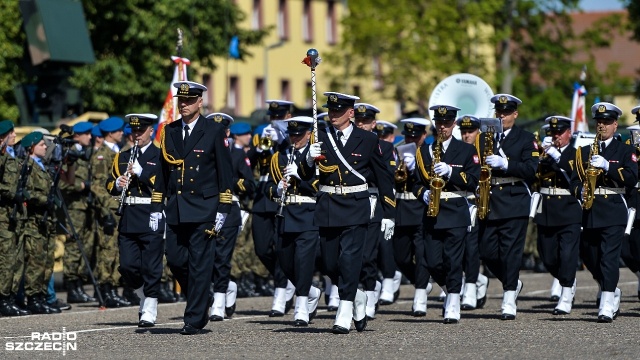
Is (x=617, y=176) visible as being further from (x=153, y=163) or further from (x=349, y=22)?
(x=349, y=22)

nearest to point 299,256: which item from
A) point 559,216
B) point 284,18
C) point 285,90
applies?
point 559,216

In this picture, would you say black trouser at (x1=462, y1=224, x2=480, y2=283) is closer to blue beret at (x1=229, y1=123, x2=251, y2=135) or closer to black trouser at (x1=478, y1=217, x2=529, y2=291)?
black trouser at (x1=478, y1=217, x2=529, y2=291)

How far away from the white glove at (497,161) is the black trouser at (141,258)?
3.38 meters

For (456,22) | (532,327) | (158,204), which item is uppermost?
(456,22)

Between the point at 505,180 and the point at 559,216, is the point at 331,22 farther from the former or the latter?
the point at 505,180

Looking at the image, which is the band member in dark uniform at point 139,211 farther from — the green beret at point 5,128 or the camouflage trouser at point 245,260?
the camouflage trouser at point 245,260

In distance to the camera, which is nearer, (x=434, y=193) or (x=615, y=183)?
(x=434, y=193)

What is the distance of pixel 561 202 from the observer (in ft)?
65.1

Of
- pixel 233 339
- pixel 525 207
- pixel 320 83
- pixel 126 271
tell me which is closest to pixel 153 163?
pixel 126 271

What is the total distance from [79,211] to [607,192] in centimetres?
681

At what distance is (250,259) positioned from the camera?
2416 centimetres

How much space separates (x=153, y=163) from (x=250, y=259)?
574 cm

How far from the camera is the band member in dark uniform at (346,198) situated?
17031 millimetres

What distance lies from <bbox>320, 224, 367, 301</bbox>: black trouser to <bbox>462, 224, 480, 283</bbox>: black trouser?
3090mm
